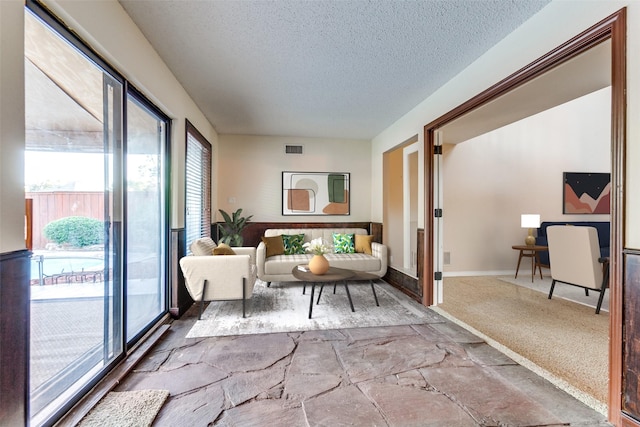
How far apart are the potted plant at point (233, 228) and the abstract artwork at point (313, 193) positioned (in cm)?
79

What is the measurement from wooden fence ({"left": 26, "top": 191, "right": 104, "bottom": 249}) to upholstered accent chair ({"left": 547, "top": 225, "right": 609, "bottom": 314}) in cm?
459

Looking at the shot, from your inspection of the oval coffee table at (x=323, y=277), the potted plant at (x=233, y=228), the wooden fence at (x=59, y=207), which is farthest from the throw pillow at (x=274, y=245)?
the wooden fence at (x=59, y=207)

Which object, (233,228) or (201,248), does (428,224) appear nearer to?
(201,248)

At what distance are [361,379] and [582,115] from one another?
20.2 feet

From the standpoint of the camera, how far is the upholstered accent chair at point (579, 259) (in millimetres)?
3139

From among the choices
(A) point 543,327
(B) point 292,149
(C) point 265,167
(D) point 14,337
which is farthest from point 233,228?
(A) point 543,327

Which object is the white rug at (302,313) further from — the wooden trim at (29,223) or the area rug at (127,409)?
the wooden trim at (29,223)

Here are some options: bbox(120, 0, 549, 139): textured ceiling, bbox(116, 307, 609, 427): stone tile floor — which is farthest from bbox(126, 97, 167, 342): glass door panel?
bbox(120, 0, 549, 139): textured ceiling

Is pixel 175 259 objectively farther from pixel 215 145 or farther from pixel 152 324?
pixel 215 145

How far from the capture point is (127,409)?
155 cm

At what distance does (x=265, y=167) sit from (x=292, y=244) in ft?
4.97

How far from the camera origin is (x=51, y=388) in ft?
4.85

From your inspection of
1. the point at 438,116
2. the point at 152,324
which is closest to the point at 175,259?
the point at 152,324

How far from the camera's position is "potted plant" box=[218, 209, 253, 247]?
4.53 meters
